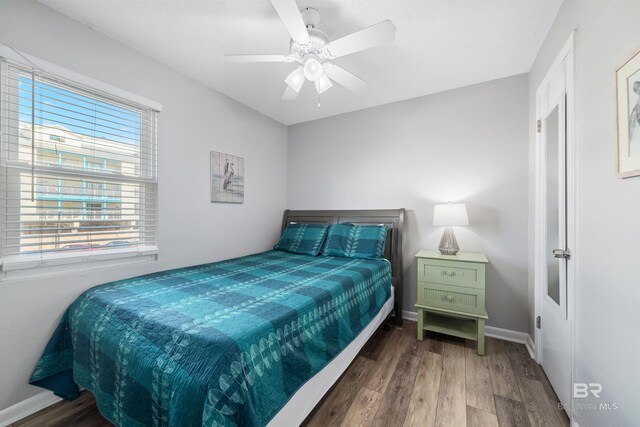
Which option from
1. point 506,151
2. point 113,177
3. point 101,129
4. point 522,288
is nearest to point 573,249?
point 522,288

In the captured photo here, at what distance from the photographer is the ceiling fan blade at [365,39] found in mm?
1292

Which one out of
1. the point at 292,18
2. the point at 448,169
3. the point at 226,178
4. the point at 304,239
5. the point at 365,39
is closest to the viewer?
the point at 292,18

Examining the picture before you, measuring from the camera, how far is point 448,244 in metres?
2.43

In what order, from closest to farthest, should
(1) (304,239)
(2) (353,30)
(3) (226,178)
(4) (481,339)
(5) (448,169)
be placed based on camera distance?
(2) (353,30) < (4) (481,339) < (5) (448,169) < (3) (226,178) < (1) (304,239)

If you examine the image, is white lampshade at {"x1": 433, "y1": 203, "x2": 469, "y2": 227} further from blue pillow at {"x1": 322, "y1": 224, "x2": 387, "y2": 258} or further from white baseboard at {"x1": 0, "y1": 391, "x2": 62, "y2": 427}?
white baseboard at {"x1": 0, "y1": 391, "x2": 62, "y2": 427}

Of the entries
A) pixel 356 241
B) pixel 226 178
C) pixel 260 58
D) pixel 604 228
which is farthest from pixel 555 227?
pixel 226 178

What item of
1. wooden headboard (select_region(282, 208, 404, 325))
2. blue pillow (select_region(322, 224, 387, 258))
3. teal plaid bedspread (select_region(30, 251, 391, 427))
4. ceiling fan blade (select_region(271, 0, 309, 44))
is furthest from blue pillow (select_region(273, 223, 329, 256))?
ceiling fan blade (select_region(271, 0, 309, 44))

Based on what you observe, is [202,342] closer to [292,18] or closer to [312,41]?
[292,18]

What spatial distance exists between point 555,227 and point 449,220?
744 millimetres

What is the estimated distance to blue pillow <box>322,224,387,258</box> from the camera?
8.56 feet

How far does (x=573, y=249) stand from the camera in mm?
1365

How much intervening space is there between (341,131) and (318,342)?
2.69 meters

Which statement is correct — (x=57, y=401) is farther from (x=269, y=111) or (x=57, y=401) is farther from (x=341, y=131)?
(x=341, y=131)

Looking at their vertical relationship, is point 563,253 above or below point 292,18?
below
